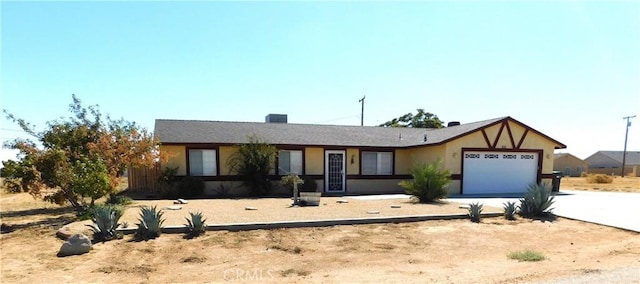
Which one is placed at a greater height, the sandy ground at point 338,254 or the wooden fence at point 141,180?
the sandy ground at point 338,254

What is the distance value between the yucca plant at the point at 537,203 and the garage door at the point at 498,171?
6.97m

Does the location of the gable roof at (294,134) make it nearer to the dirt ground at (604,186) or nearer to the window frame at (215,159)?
the window frame at (215,159)

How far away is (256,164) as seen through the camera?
16406mm

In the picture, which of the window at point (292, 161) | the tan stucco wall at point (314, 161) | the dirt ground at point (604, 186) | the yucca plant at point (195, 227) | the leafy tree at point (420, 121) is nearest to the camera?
the yucca plant at point (195, 227)

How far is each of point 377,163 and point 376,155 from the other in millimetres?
417

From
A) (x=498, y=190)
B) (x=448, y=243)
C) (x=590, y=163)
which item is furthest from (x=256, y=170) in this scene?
(x=590, y=163)

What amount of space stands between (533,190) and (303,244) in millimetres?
7648

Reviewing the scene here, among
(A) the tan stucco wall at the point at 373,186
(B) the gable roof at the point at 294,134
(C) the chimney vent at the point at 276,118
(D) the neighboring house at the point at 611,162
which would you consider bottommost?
(D) the neighboring house at the point at 611,162

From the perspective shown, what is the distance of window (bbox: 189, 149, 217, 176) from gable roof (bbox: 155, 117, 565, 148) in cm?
55

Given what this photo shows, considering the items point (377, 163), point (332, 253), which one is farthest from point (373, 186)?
point (332, 253)

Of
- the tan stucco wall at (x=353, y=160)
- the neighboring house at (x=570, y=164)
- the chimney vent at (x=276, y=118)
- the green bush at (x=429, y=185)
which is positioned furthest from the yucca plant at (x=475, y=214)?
the neighboring house at (x=570, y=164)

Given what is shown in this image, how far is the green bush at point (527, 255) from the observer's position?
6.32 m

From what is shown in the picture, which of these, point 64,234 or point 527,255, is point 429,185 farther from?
point 64,234

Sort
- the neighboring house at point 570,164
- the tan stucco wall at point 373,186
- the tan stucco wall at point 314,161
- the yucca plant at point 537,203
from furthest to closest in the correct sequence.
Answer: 1. the neighboring house at point 570,164
2. the tan stucco wall at point 373,186
3. the tan stucco wall at point 314,161
4. the yucca plant at point 537,203
